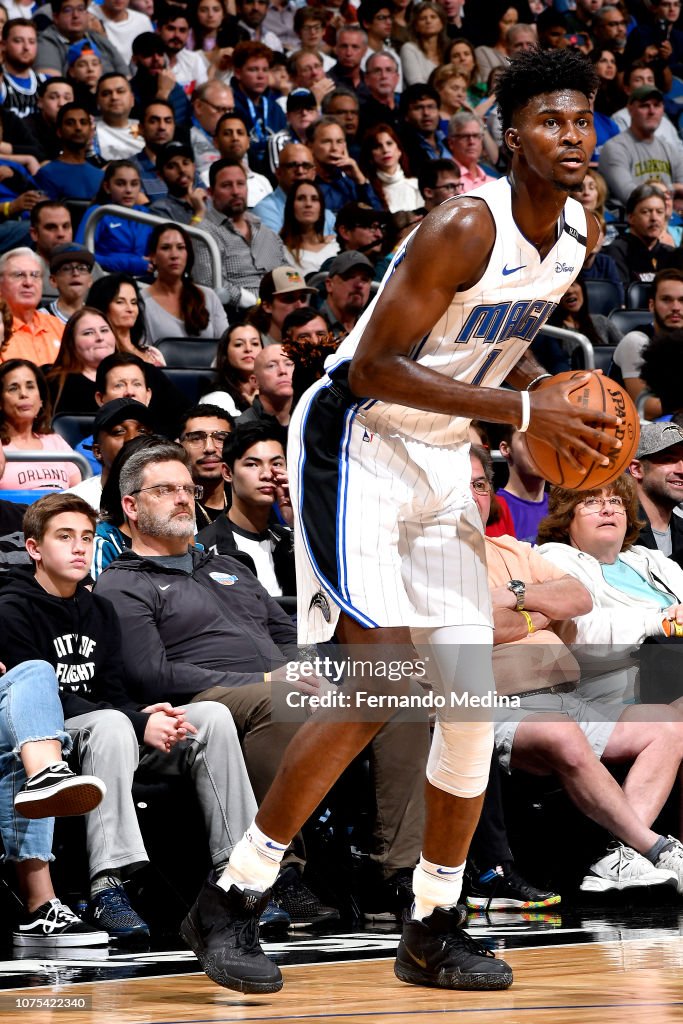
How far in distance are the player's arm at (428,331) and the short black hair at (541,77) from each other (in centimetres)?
27

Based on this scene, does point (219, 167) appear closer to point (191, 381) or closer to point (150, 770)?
point (191, 381)

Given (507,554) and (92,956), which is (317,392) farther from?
(507,554)

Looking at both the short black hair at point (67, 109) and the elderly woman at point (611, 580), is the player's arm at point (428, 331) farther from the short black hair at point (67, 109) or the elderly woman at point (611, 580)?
the short black hair at point (67, 109)

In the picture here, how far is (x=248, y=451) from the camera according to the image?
5.82 m

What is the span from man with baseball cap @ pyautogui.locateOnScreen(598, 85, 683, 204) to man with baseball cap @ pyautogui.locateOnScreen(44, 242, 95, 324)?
5.69 metres

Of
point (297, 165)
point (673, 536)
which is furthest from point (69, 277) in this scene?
point (673, 536)

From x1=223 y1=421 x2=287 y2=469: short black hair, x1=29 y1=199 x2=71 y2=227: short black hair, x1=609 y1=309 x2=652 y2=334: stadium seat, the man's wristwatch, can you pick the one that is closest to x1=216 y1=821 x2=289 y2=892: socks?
the man's wristwatch

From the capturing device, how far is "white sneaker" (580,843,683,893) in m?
4.84

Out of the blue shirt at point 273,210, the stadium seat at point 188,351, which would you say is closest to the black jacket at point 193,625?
the stadium seat at point 188,351

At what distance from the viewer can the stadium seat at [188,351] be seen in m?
8.21

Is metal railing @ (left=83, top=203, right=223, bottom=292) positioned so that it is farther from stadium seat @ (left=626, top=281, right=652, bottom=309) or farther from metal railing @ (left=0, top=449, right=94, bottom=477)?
stadium seat @ (left=626, top=281, right=652, bottom=309)

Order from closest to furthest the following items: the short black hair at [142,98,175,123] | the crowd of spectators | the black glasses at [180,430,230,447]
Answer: the crowd of spectators
the black glasses at [180,430,230,447]
the short black hair at [142,98,175,123]

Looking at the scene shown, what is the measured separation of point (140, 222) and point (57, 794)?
587 cm

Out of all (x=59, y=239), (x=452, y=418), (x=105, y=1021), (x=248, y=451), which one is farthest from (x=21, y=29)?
(x=105, y=1021)
